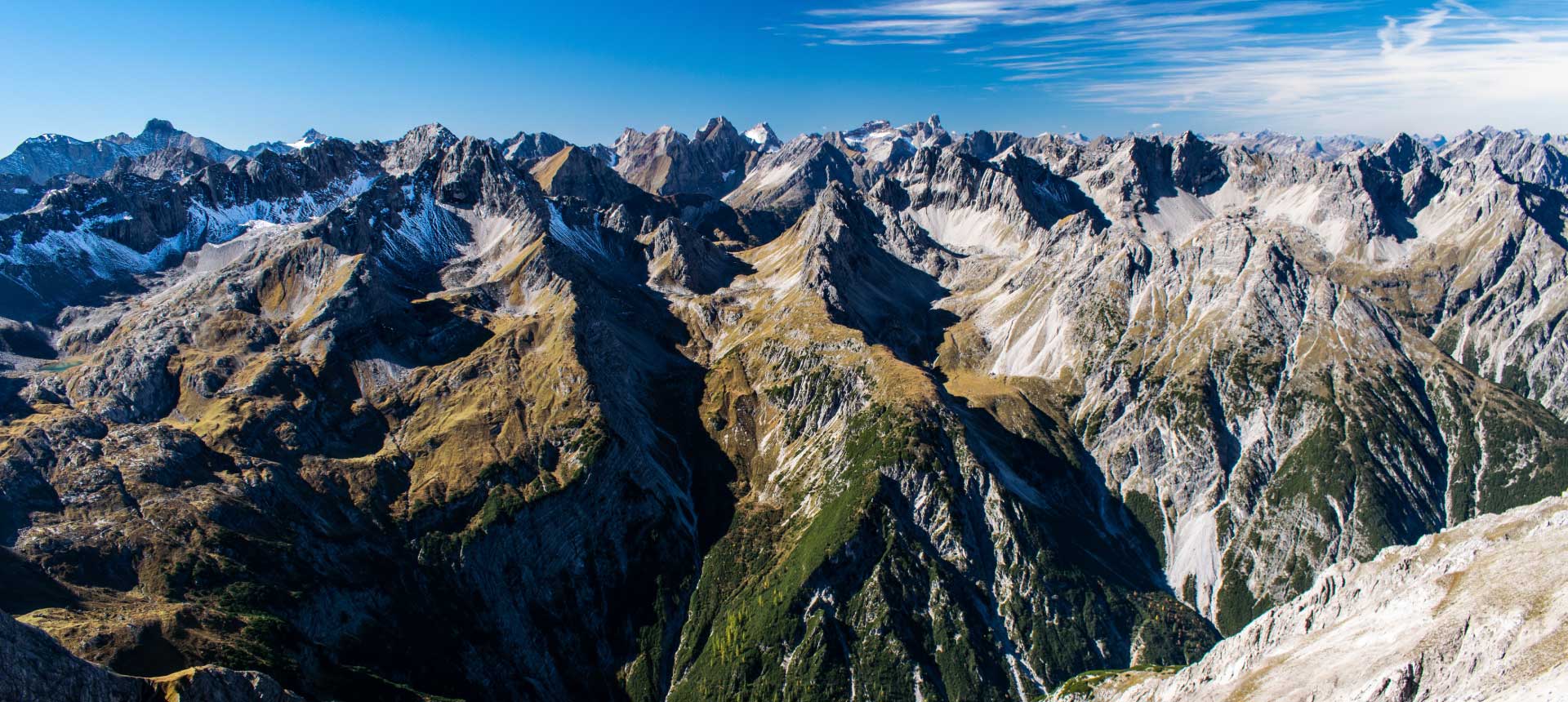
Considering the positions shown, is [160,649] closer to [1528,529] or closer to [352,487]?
[352,487]

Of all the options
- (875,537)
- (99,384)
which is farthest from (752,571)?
(99,384)

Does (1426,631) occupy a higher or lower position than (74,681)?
lower

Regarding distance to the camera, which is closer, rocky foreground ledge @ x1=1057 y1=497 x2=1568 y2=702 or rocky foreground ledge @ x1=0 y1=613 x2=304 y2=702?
rocky foreground ledge @ x1=1057 y1=497 x2=1568 y2=702

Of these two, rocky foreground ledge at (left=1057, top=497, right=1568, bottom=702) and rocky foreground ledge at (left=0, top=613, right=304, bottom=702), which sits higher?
rocky foreground ledge at (left=0, top=613, right=304, bottom=702)

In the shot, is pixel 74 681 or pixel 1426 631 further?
pixel 1426 631

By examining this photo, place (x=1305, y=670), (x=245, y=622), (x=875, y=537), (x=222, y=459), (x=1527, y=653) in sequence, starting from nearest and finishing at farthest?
(x=1527, y=653) < (x=1305, y=670) < (x=245, y=622) < (x=222, y=459) < (x=875, y=537)
